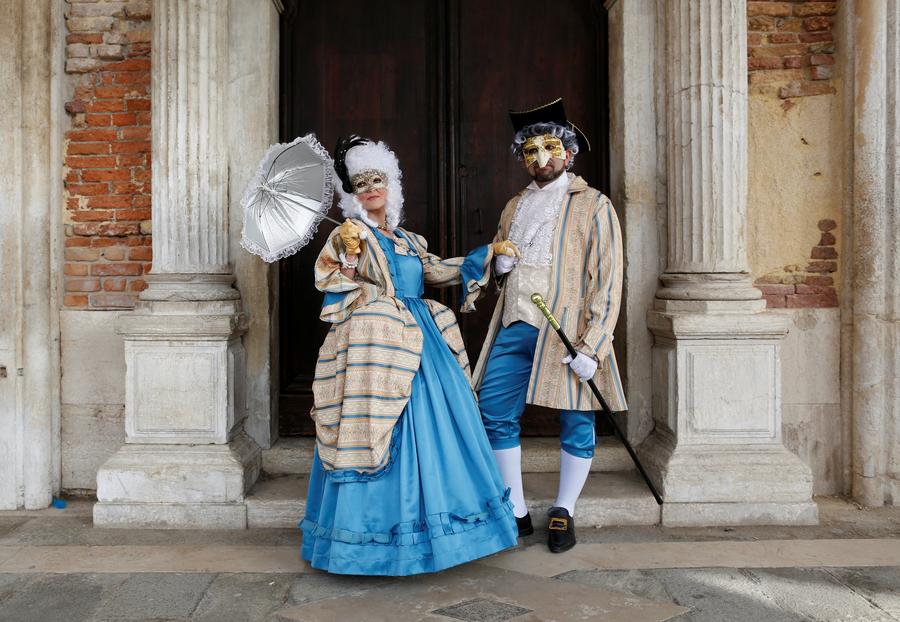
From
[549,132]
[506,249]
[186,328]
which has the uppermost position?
[549,132]

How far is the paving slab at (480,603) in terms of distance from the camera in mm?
2842

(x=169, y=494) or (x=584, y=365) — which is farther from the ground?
(x=584, y=365)

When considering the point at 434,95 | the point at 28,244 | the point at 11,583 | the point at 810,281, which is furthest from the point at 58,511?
the point at 810,281

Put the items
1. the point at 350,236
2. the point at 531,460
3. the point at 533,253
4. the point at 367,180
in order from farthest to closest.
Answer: the point at 531,460
the point at 533,253
the point at 367,180
the point at 350,236

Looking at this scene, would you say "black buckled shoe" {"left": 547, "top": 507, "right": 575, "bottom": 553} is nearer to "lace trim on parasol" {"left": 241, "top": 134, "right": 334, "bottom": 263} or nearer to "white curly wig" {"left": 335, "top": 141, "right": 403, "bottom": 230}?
"white curly wig" {"left": 335, "top": 141, "right": 403, "bottom": 230}

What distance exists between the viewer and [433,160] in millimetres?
4719

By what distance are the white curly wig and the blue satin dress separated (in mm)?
142

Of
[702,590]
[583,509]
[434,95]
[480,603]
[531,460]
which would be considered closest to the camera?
[480,603]

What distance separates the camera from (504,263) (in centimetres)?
361

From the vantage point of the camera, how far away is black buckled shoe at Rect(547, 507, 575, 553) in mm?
3537

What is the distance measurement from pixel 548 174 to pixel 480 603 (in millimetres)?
Result: 1856

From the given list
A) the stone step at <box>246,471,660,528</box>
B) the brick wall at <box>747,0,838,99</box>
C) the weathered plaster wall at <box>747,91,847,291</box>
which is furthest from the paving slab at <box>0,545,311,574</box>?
the brick wall at <box>747,0,838,99</box>

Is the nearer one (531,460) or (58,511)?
(58,511)

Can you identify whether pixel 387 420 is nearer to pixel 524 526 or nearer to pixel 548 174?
pixel 524 526
